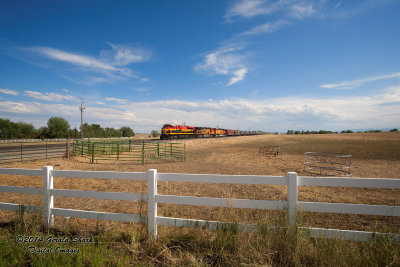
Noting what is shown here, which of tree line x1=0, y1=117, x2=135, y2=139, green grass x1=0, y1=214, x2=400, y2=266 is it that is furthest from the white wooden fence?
tree line x1=0, y1=117, x2=135, y2=139

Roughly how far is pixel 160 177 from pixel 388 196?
27.6 ft

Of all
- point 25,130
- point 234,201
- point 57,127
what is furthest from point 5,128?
point 234,201

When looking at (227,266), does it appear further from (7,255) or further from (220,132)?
(220,132)

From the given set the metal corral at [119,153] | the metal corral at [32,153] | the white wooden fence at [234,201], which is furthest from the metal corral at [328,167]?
the metal corral at [32,153]

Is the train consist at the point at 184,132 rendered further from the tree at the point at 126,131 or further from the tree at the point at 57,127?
the tree at the point at 126,131

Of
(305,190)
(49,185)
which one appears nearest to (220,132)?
(305,190)

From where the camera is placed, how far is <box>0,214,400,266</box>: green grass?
8.64 feet

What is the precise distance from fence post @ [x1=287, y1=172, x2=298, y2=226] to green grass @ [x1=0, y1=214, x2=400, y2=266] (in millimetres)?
163

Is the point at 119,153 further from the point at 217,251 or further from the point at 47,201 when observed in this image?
the point at 217,251

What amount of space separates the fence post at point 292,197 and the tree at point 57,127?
248ft

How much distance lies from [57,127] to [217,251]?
7756 cm

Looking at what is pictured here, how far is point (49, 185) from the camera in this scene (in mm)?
3932

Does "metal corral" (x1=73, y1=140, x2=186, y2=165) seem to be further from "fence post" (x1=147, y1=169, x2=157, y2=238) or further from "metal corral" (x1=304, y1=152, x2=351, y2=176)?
"fence post" (x1=147, y1=169, x2=157, y2=238)

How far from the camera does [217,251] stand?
297 cm
